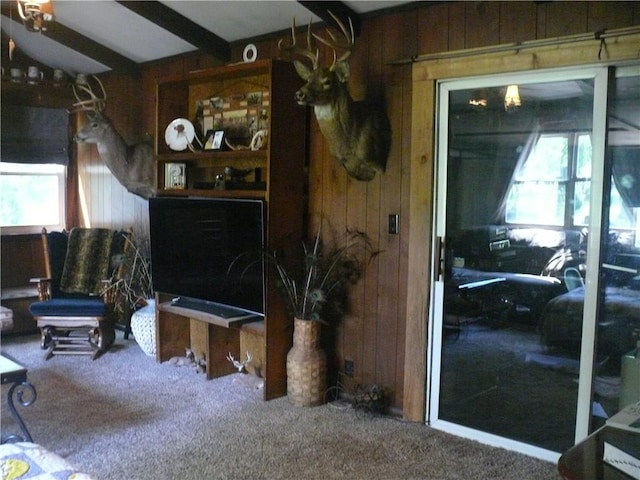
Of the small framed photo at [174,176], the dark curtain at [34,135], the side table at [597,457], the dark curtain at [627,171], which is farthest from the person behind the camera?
the dark curtain at [34,135]

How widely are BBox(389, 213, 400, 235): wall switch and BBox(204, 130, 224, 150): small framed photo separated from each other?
142cm

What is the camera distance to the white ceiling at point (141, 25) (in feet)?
12.8

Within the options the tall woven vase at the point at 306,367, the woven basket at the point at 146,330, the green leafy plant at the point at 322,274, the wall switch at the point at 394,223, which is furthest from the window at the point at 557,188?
the woven basket at the point at 146,330

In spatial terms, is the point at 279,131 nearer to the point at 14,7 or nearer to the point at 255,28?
the point at 255,28

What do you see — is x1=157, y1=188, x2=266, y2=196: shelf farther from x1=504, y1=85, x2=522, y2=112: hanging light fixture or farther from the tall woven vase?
x1=504, y1=85, x2=522, y2=112: hanging light fixture

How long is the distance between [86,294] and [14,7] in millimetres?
2272

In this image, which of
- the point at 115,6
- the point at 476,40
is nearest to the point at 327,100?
the point at 476,40

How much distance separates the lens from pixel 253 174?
4336mm

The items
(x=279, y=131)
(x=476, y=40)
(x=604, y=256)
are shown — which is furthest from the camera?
(x=279, y=131)

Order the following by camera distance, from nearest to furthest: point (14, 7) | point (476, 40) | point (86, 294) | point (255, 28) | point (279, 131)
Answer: point (476, 40)
point (279, 131)
point (255, 28)
point (14, 7)
point (86, 294)

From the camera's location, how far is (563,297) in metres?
3.12

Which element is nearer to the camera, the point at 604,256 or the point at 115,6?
the point at 604,256

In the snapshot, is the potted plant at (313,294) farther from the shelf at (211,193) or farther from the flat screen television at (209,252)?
the shelf at (211,193)

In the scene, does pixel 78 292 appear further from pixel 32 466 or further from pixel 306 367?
pixel 32 466
